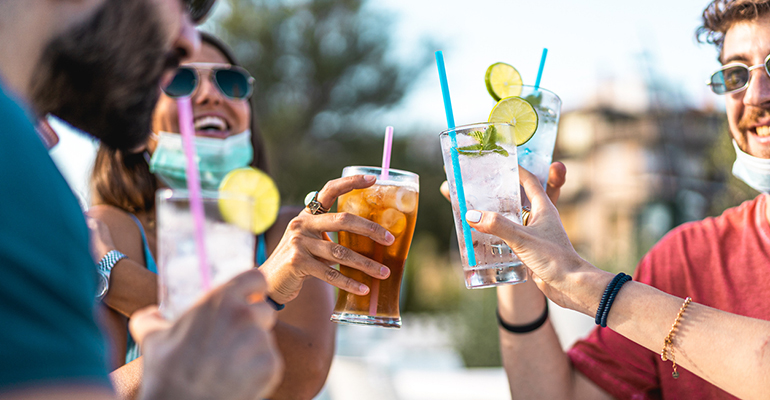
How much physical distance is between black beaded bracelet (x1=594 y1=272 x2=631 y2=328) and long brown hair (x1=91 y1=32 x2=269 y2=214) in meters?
1.93

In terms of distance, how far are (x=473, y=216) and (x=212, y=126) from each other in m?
1.68

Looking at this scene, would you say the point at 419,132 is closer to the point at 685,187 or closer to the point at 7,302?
the point at 685,187

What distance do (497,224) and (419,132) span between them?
17.6 meters

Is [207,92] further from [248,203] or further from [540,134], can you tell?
[248,203]

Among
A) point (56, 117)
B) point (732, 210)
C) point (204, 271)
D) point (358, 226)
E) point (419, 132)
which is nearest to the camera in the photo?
point (204, 271)

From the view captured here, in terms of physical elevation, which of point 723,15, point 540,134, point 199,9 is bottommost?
point 540,134

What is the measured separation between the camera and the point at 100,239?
6.87ft

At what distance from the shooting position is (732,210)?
2354mm

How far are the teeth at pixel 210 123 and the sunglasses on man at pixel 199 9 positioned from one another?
37.6 inches

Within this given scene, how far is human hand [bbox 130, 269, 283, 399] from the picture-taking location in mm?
920

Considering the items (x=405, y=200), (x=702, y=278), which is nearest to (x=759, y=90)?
(x=702, y=278)

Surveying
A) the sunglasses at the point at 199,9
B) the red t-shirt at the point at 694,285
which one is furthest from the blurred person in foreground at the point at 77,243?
the red t-shirt at the point at 694,285

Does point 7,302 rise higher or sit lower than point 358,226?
higher

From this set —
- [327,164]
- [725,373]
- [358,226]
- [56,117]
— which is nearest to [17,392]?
[56,117]
